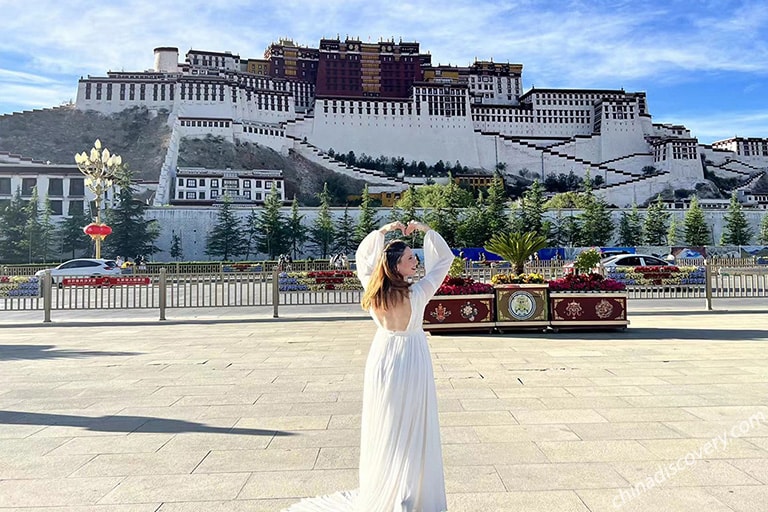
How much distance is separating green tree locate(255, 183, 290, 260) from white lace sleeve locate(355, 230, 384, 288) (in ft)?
146

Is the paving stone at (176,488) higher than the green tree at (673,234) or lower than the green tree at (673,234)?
lower

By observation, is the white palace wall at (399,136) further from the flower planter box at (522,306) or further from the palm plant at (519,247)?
the flower planter box at (522,306)

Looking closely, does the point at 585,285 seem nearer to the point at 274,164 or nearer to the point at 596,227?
the point at 596,227

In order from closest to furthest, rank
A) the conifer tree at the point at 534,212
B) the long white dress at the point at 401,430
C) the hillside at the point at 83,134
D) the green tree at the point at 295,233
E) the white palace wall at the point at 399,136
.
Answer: the long white dress at the point at 401,430 → the green tree at the point at 295,233 → the conifer tree at the point at 534,212 → the hillside at the point at 83,134 → the white palace wall at the point at 399,136

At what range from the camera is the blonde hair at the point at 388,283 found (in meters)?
2.71

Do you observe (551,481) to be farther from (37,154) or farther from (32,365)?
(37,154)

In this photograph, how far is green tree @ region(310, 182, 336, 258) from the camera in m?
49.3

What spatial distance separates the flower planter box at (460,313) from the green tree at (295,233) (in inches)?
1548

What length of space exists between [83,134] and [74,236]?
32.9 meters

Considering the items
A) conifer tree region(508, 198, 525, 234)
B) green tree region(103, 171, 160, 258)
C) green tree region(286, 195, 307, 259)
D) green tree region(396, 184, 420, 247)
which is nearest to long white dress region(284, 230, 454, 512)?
green tree region(396, 184, 420, 247)

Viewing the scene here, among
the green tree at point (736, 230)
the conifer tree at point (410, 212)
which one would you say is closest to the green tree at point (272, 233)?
the conifer tree at point (410, 212)

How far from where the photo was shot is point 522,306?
9797 mm

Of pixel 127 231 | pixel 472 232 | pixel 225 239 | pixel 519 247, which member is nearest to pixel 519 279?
Answer: pixel 519 247

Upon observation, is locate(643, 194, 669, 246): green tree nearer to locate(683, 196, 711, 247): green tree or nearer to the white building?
locate(683, 196, 711, 247): green tree
